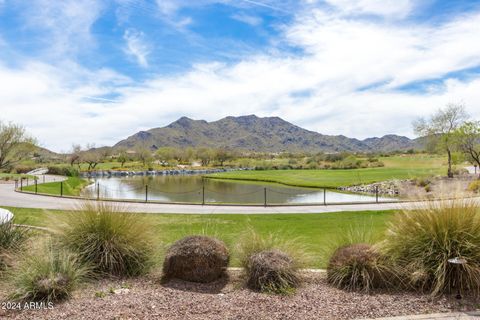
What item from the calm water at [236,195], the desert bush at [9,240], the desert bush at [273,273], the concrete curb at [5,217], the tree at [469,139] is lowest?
the calm water at [236,195]

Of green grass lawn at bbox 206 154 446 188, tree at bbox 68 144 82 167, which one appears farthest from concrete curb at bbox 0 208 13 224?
tree at bbox 68 144 82 167

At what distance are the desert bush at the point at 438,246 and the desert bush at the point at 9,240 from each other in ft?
18.8

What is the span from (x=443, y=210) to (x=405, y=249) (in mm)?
789

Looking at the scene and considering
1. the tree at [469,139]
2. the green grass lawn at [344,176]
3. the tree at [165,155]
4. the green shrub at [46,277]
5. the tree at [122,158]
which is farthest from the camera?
the tree at [165,155]

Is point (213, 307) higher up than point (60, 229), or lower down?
lower down

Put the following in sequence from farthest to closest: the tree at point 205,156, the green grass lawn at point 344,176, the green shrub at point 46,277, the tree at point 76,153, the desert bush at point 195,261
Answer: the tree at point 205,156 < the tree at point 76,153 < the green grass lawn at point 344,176 < the desert bush at point 195,261 < the green shrub at point 46,277

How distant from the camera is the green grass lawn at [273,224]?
934cm

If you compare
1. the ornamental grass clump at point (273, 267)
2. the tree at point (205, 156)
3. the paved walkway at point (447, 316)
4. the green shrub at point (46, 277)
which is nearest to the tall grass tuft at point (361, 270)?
the ornamental grass clump at point (273, 267)

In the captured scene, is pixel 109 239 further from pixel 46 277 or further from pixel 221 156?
pixel 221 156

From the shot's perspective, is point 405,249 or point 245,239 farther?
point 245,239

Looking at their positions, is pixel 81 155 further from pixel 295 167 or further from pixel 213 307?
pixel 213 307

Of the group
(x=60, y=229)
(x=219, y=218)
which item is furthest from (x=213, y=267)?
(x=219, y=218)

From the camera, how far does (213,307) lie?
4.55m

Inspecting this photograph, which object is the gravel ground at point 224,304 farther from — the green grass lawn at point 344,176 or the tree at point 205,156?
the tree at point 205,156
